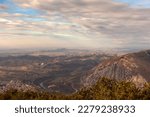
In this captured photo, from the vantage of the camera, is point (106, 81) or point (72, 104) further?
point (106, 81)

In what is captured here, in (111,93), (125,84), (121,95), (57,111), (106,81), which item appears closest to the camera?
(57,111)

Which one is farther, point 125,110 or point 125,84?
point 125,84

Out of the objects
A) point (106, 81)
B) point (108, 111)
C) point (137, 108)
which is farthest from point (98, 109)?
point (106, 81)

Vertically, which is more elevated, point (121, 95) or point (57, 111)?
point (57, 111)

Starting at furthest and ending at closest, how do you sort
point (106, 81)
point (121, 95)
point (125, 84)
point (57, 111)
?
point (106, 81)
point (125, 84)
point (121, 95)
point (57, 111)

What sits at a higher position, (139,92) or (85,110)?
(85,110)

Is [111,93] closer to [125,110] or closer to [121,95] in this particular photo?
[121,95]

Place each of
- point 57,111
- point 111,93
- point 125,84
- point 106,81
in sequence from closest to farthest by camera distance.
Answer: point 57,111, point 111,93, point 125,84, point 106,81

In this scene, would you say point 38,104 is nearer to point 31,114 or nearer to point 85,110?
point 31,114

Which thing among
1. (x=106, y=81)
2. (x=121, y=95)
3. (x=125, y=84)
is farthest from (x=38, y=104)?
(x=106, y=81)
